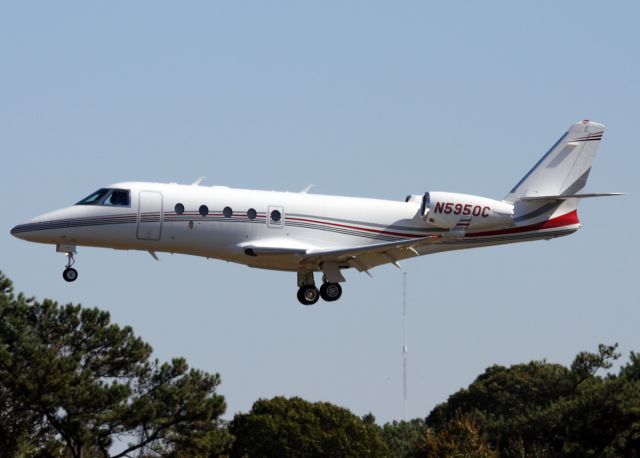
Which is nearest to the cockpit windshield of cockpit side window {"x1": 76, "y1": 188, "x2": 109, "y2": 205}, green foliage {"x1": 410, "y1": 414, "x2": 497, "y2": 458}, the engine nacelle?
cockpit side window {"x1": 76, "y1": 188, "x2": 109, "y2": 205}

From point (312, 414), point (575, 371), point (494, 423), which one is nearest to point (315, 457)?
point (312, 414)

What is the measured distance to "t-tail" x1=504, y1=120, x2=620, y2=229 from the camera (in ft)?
148

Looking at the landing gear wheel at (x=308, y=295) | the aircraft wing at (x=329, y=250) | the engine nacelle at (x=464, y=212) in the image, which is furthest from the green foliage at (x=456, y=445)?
the aircraft wing at (x=329, y=250)

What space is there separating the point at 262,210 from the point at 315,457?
3350 centimetres

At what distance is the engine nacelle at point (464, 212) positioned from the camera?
1710 inches

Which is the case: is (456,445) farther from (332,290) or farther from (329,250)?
(329,250)

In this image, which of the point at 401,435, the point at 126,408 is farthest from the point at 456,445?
the point at 401,435

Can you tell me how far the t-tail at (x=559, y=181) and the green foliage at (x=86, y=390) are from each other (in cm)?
1923

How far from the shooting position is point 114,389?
58688 mm

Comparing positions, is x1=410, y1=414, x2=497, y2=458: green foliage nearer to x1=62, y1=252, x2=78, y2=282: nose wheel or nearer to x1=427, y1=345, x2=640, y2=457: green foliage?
x1=427, y1=345, x2=640, y2=457: green foliage

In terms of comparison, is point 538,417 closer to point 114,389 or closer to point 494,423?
point 494,423

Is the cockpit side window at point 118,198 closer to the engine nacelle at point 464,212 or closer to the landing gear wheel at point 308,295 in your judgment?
the landing gear wheel at point 308,295

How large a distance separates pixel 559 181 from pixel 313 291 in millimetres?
8527

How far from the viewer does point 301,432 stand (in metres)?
74.2
